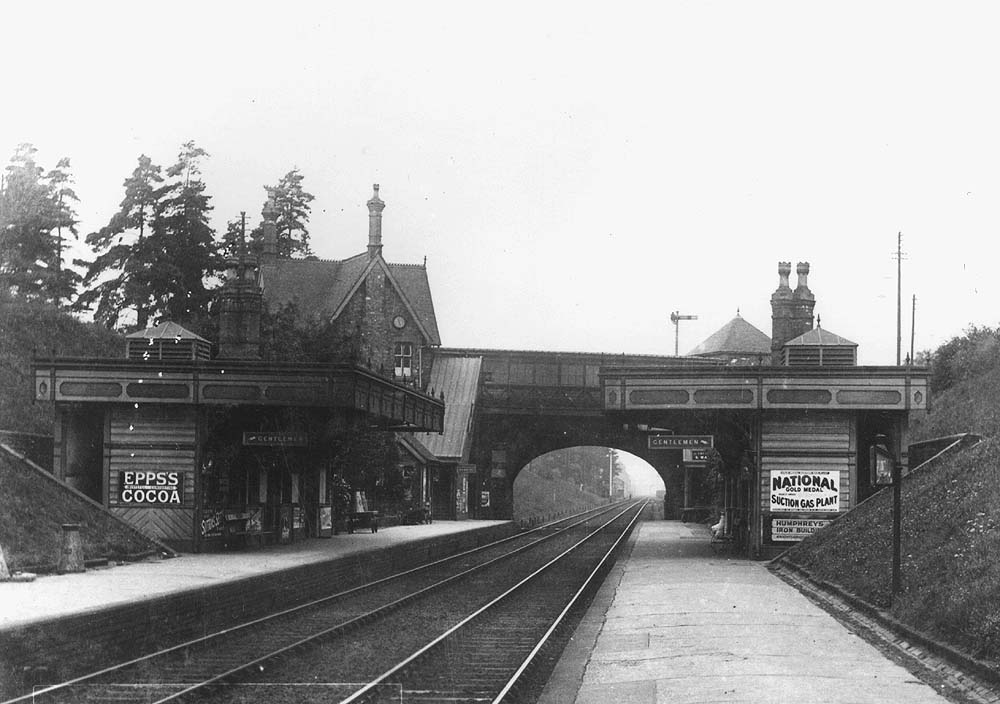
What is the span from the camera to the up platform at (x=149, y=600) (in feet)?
41.8

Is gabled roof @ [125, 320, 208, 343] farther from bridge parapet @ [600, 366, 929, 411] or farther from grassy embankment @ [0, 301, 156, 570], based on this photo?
bridge parapet @ [600, 366, 929, 411]

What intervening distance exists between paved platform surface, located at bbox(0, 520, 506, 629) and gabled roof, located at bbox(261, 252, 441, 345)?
83.7 feet

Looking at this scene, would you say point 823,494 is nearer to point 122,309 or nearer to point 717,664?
point 717,664

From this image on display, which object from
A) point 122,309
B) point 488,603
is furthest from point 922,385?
point 122,309

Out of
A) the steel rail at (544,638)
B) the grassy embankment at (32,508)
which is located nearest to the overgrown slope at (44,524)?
the grassy embankment at (32,508)

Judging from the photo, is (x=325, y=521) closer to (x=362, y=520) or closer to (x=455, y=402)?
(x=362, y=520)

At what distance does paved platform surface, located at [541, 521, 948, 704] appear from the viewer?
36.4ft

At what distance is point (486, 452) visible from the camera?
55875 millimetres

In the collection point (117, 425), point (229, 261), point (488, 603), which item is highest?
point (229, 261)

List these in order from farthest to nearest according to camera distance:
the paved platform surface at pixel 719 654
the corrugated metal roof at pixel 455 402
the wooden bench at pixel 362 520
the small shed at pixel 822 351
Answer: the corrugated metal roof at pixel 455 402 < the wooden bench at pixel 362 520 < the small shed at pixel 822 351 < the paved platform surface at pixel 719 654

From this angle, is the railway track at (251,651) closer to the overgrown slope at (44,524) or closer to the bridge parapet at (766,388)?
the overgrown slope at (44,524)

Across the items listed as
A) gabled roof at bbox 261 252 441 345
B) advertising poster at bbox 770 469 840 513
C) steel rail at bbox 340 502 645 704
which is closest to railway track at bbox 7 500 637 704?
steel rail at bbox 340 502 645 704

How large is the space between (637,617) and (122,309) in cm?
3708

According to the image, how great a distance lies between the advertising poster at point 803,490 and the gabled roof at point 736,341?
31.9 m
